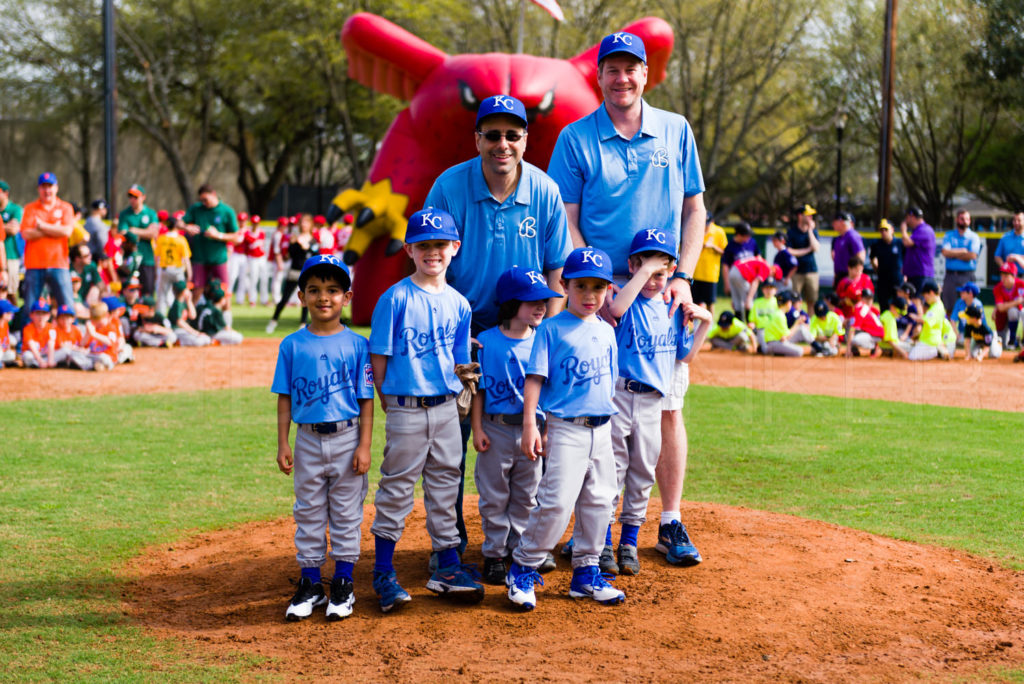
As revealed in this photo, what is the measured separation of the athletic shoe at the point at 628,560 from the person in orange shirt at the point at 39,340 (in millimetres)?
8607

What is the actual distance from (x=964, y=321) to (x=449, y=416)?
462 inches

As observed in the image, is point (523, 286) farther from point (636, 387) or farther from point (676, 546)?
point (676, 546)

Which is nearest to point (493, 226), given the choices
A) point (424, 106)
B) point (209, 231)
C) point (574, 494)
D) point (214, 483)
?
point (574, 494)

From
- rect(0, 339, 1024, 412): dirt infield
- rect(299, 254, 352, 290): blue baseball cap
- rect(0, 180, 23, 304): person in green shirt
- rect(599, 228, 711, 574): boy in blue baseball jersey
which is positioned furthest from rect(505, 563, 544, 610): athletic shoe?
rect(0, 180, 23, 304): person in green shirt

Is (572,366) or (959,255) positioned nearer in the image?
(572,366)

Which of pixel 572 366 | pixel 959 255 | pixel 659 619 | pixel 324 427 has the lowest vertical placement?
pixel 659 619

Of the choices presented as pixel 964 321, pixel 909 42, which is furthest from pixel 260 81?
pixel 964 321

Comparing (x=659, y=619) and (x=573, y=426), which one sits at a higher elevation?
(x=573, y=426)

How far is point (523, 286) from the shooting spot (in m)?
4.14

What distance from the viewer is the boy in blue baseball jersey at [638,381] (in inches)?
175

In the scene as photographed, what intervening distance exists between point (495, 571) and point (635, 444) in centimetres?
82

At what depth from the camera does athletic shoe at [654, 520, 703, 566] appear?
4.53m

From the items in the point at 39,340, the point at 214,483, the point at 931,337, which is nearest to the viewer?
the point at 214,483

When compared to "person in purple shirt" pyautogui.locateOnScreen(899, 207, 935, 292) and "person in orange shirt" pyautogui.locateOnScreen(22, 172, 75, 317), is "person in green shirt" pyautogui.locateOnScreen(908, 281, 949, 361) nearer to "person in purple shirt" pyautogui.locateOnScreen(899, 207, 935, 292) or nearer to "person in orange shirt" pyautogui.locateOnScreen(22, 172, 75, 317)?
"person in purple shirt" pyautogui.locateOnScreen(899, 207, 935, 292)
